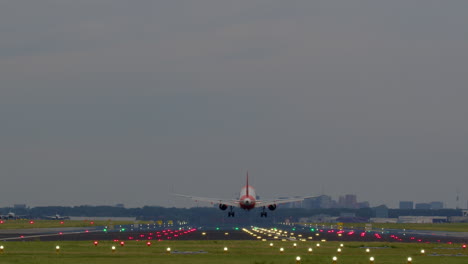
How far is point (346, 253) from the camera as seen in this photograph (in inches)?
3039

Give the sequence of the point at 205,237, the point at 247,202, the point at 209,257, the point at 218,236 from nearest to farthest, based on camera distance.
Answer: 1. the point at 209,257
2. the point at 205,237
3. the point at 218,236
4. the point at 247,202

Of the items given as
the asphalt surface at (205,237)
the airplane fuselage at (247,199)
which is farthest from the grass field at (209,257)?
the airplane fuselage at (247,199)

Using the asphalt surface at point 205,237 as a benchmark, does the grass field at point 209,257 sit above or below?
below

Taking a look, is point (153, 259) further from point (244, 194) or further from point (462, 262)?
point (244, 194)

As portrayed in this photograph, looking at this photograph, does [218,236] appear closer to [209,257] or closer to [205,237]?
[205,237]

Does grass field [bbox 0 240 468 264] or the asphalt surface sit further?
the asphalt surface

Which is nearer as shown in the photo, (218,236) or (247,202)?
(218,236)

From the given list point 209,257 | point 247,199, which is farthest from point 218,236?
point 209,257

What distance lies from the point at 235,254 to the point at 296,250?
9059 mm

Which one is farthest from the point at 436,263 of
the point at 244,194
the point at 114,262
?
the point at 244,194

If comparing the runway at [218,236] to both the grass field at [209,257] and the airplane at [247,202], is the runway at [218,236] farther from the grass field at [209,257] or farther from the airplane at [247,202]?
the grass field at [209,257]

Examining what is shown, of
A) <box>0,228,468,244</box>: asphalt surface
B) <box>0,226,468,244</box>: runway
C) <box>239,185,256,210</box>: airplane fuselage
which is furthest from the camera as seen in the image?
<box>239,185,256,210</box>: airplane fuselage

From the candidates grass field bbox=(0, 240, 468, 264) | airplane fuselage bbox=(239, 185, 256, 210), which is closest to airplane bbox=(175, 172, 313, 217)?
airplane fuselage bbox=(239, 185, 256, 210)

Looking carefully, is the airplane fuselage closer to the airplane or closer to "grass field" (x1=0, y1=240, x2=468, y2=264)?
the airplane
